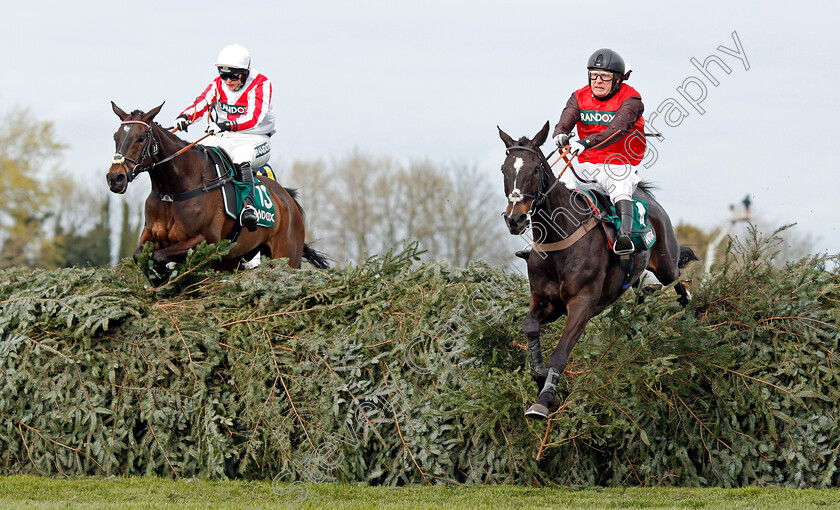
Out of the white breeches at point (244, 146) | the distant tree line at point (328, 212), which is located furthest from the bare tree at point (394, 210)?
the white breeches at point (244, 146)

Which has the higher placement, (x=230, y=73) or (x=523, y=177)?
(x=230, y=73)

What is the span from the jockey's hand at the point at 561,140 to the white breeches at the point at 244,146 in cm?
455

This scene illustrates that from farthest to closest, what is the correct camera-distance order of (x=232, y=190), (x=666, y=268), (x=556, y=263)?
1. (x=232, y=190)
2. (x=666, y=268)
3. (x=556, y=263)

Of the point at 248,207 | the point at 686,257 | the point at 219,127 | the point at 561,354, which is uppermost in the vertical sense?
the point at 219,127

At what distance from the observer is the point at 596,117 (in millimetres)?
7512

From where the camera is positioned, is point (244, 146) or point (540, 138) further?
point (244, 146)

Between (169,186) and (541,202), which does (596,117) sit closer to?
(541,202)

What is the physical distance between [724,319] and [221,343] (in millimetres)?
4600

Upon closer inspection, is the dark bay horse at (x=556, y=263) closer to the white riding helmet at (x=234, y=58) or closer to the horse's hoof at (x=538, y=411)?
the horse's hoof at (x=538, y=411)

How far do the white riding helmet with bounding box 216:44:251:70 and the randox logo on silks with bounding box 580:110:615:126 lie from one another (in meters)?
4.53

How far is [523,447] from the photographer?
24.9 ft

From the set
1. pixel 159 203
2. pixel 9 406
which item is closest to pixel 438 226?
pixel 159 203

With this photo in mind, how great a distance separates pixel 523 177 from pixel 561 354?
52.3 inches

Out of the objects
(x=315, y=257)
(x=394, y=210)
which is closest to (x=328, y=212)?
(x=394, y=210)
